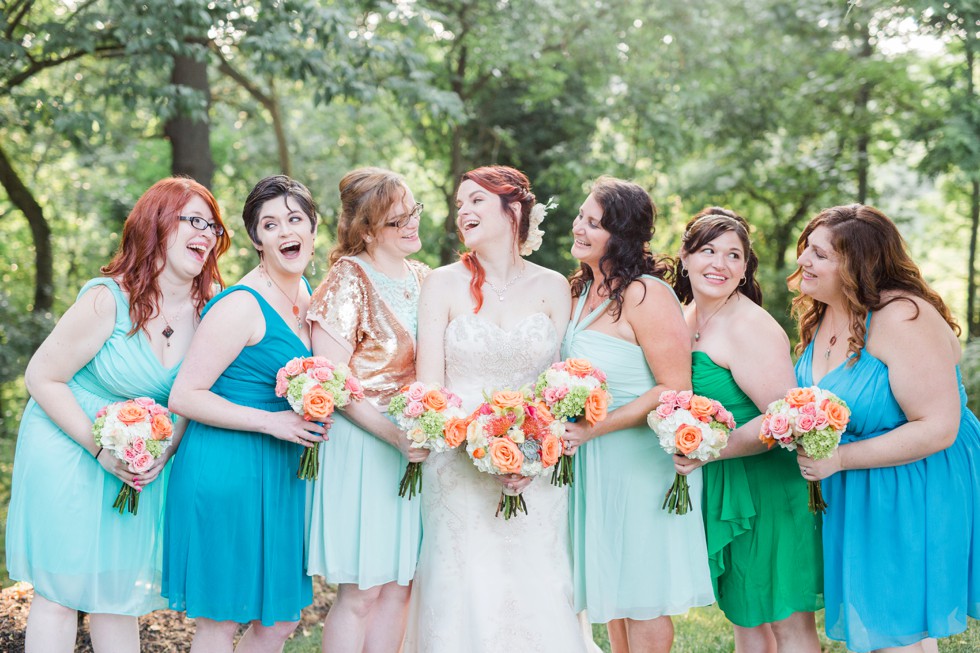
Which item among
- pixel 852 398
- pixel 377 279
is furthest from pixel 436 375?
pixel 852 398

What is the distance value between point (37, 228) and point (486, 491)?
30.5 ft

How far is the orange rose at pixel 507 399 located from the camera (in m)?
3.85

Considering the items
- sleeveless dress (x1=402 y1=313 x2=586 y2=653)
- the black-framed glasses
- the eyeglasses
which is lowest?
sleeveless dress (x1=402 y1=313 x2=586 y2=653)

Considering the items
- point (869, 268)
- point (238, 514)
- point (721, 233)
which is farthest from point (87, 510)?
point (869, 268)

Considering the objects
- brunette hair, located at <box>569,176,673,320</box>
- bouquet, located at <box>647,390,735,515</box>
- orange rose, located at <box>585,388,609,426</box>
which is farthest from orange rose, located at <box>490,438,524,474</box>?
brunette hair, located at <box>569,176,673,320</box>

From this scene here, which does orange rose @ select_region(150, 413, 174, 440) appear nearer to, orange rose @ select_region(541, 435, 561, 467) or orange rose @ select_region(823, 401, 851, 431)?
orange rose @ select_region(541, 435, 561, 467)

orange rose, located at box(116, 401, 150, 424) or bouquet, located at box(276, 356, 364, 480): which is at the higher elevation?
bouquet, located at box(276, 356, 364, 480)

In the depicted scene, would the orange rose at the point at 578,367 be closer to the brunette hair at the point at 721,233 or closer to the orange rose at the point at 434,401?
the orange rose at the point at 434,401

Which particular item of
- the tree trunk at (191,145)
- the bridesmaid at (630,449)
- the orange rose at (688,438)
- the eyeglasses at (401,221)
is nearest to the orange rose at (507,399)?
the bridesmaid at (630,449)

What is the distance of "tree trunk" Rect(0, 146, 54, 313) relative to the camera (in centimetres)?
1080

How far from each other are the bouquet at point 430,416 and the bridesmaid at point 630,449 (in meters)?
0.72

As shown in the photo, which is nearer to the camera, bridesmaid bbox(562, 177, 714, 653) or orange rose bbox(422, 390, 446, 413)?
orange rose bbox(422, 390, 446, 413)

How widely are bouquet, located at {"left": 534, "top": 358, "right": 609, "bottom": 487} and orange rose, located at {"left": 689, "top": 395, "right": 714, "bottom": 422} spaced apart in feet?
1.31

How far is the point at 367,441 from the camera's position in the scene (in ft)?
14.2
